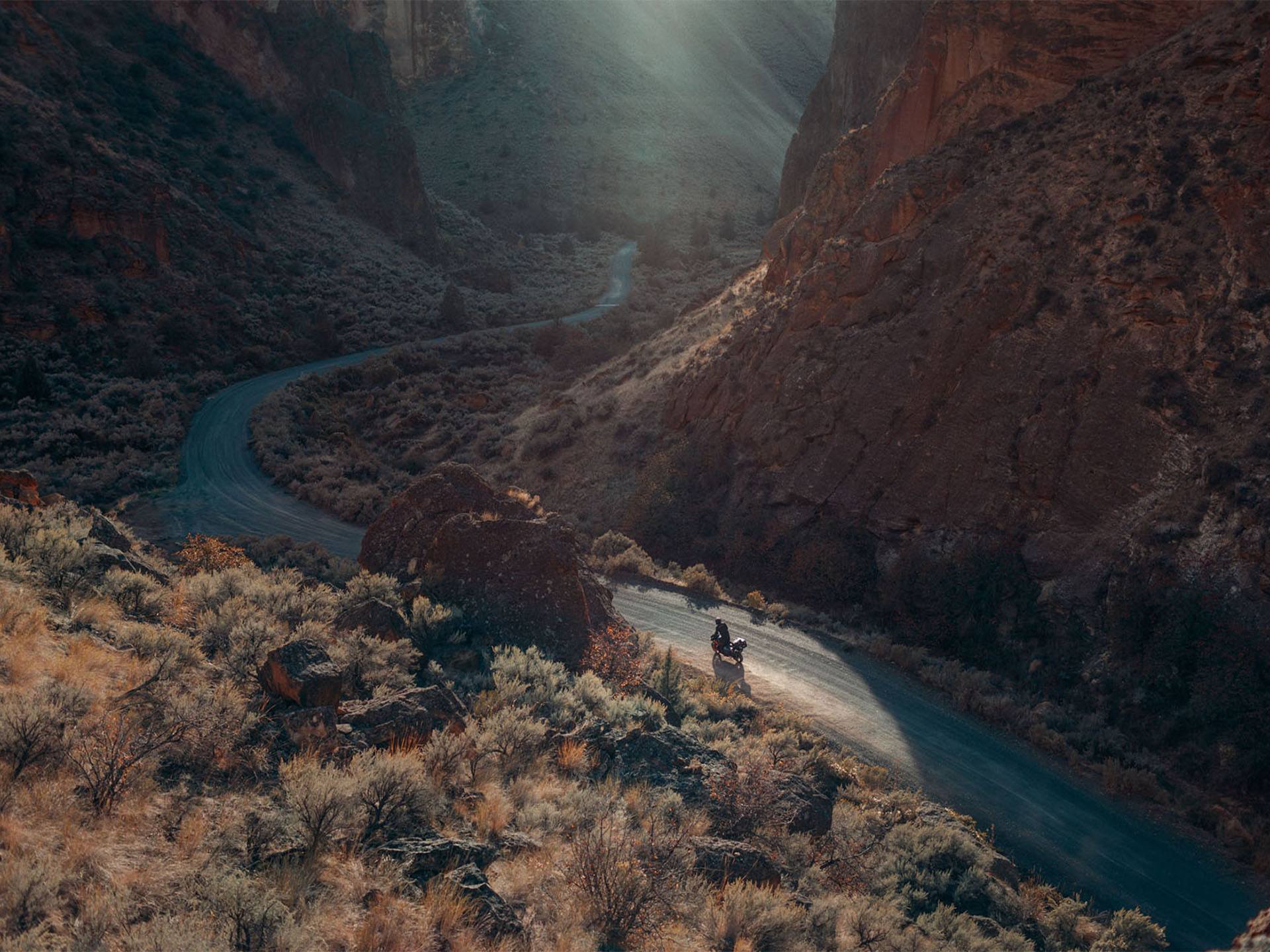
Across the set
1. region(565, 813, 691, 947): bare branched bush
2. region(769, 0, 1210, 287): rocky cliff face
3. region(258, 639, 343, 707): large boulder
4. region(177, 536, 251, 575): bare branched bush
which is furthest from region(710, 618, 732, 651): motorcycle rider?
region(769, 0, 1210, 287): rocky cliff face

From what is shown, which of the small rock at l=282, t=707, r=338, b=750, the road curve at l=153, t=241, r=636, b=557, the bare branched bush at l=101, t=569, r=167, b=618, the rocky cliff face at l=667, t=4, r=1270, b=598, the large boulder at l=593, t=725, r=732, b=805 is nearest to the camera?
the small rock at l=282, t=707, r=338, b=750

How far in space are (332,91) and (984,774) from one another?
6702cm

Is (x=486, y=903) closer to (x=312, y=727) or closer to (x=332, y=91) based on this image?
(x=312, y=727)

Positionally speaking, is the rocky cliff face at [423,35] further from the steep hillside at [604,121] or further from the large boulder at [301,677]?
the large boulder at [301,677]

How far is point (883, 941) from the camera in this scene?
6539mm

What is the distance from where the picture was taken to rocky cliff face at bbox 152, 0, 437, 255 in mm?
57250

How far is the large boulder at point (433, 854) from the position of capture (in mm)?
5496

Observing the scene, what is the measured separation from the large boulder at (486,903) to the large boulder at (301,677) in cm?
258

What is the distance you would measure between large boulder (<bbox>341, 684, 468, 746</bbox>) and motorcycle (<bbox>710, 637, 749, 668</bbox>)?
24.4 feet

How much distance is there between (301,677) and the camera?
731 centimetres

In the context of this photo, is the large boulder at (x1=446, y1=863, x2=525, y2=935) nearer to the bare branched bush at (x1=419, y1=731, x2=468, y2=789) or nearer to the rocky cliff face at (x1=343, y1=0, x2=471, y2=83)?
the bare branched bush at (x1=419, y1=731, x2=468, y2=789)

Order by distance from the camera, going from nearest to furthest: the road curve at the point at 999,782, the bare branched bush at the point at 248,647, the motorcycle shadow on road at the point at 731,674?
1. the bare branched bush at the point at 248,647
2. the road curve at the point at 999,782
3. the motorcycle shadow on road at the point at 731,674

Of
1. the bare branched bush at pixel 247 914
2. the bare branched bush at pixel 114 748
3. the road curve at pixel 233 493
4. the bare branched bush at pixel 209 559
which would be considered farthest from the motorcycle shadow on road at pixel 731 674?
the road curve at pixel 233 493

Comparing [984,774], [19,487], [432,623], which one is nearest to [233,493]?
[19,487]
